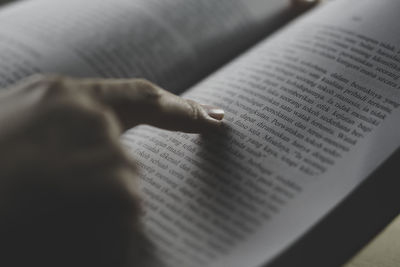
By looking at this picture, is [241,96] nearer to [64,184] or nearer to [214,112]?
[214,112]

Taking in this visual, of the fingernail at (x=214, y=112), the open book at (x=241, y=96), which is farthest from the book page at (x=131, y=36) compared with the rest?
the fingernail at (x=214, y=112)

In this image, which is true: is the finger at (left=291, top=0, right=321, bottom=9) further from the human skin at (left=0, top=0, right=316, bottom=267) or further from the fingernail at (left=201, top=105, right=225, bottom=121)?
the human skin at (left=0, top=0, right=316, bottom=267)

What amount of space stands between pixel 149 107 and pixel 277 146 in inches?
5.5

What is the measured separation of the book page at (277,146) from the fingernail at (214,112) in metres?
0.01

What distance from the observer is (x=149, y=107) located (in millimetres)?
447

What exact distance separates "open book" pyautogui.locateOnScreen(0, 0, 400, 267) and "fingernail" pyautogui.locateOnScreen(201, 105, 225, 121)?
14mm

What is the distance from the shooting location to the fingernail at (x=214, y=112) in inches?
19.4

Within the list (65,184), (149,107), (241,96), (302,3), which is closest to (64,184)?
(65,184)

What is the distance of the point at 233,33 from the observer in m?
0.68

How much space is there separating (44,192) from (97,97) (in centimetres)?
11

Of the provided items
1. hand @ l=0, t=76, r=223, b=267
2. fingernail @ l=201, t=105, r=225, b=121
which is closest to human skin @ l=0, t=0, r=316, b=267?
hand @ l=0, t=76, r=223, b=267

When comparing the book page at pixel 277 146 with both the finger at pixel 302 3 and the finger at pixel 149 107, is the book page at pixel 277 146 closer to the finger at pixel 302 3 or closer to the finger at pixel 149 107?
the finger at pixel 149 107

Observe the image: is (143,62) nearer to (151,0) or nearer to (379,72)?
(151,0)

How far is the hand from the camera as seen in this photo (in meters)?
0.33
